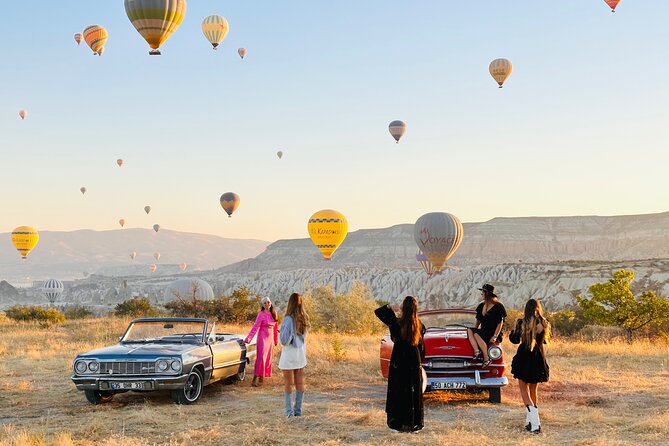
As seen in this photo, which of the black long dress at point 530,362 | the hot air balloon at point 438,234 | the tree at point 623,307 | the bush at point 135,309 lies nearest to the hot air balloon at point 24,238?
the bush at point 135,309

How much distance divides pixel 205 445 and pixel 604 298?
77.4ft

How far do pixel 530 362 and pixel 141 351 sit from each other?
6189 mm

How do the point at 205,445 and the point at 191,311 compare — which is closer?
the point at 205,445

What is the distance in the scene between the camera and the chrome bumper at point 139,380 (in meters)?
11.3

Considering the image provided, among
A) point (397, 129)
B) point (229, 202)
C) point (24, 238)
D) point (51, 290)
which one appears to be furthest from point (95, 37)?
point (51, 290)

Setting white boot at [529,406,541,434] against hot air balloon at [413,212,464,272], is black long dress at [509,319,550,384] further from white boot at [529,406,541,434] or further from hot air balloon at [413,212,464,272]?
hot air balloon at [413,212,464,272]

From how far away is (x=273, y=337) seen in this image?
49.0 feet

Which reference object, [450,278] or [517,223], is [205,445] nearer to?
[450,278]

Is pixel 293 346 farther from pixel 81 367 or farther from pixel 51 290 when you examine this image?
pixel 51 290

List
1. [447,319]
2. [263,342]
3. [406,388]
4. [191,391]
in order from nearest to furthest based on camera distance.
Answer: [406,388] < [191,391] < [447,319] < [263,342]

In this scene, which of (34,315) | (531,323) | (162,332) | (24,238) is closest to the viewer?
(531,323)

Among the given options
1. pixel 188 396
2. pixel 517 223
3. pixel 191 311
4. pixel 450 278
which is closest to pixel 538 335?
pixel 188 396

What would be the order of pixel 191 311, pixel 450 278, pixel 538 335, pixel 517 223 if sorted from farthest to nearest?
1. pixel 517 223
2. pixel 450 278
3. pixel 191 311
4. pixel 538 335

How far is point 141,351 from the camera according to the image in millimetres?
11656
